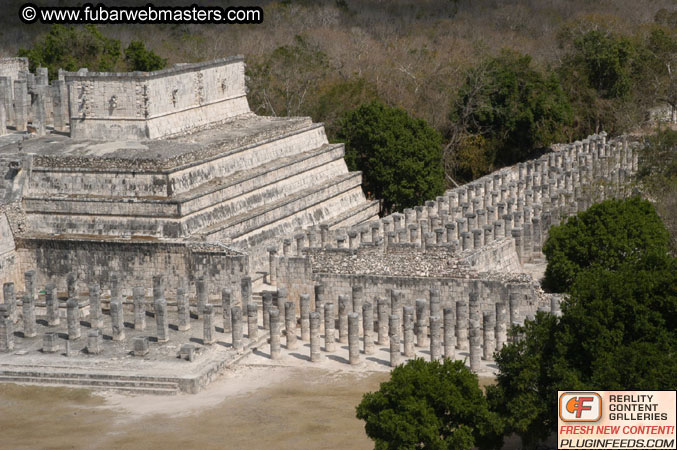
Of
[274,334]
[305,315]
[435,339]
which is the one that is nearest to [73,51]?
[305,315]

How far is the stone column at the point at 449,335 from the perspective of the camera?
109ft

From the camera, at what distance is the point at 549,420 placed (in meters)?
25.5

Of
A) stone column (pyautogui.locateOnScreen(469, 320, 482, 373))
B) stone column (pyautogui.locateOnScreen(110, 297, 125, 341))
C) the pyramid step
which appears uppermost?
the pyramid step

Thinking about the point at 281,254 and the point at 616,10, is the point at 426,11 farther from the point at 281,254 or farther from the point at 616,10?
the point at 281,254

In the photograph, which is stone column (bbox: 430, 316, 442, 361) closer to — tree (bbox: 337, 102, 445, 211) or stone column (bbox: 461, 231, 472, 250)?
stone column (bbox: 461, 231, 472, 250)

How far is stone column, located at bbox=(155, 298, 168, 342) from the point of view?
34.5 metres

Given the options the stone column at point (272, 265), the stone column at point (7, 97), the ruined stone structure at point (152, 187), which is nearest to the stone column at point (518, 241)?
the ruined stone structure at point (152, 187)

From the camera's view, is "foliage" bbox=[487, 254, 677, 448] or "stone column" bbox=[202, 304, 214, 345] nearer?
"foliage" bbox=[487, 254, 677, 448]

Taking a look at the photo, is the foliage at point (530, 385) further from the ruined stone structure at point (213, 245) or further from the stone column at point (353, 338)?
the stone column at point (353, 338)

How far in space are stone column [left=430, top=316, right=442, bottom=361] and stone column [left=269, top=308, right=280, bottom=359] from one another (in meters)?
4.08

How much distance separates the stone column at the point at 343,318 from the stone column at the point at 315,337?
921 millimetres

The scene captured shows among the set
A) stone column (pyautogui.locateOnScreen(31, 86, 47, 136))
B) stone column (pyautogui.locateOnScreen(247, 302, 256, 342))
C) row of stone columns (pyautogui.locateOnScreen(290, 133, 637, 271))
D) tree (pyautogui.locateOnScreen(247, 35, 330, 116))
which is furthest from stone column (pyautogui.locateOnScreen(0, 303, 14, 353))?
tree (pyautogui.locateOnScreen(247, 35, 330, 116))

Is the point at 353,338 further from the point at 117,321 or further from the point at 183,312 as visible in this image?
the point at 117,321

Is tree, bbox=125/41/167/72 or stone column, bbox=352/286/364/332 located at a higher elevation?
tree, bbox=125/41/167/72
